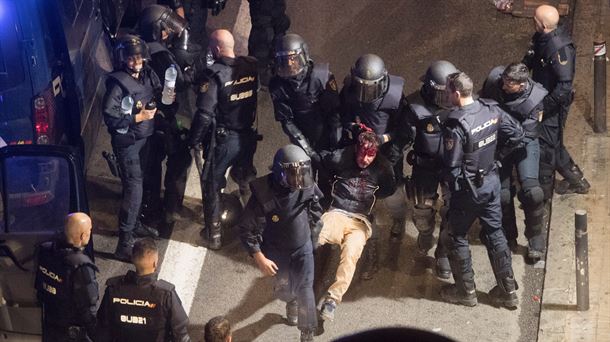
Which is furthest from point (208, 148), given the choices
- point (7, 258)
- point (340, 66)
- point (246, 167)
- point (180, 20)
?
point (340, 66)

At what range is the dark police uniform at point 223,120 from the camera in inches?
358

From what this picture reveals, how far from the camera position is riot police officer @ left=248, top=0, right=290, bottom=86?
453 inches

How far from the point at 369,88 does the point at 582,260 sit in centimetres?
223

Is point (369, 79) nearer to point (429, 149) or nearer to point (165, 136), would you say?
point (429, 149)

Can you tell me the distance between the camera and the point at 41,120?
9570 millimetres

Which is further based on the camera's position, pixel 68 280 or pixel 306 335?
pixel 306 335

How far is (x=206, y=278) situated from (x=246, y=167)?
1.13 meters

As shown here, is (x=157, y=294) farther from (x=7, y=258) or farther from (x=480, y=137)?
(x=480, y=137)

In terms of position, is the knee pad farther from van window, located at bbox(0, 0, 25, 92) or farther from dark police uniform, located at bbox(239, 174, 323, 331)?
van window, located at bbox(0, 0, 25, 92)

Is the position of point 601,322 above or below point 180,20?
below

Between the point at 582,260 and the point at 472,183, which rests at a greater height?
the point at 472,183

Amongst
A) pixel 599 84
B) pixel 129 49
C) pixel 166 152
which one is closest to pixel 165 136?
pixel 166 152

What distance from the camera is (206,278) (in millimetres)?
9555

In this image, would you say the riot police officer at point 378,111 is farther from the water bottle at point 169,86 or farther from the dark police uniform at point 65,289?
the dark police uniform at point 65,289
